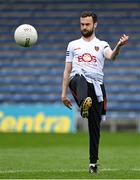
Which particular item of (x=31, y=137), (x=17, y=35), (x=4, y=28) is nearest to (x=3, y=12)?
→ (x=4, y=28)

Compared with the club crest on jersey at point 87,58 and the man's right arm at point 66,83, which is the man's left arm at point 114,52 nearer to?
the club crest on jersey at point 87,58

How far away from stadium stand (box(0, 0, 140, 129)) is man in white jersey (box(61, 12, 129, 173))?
1544 cm

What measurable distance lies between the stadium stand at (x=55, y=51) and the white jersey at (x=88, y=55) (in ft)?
51.0

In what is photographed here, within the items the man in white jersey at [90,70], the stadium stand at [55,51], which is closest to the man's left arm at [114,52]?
the man in white jersey at [90,70]

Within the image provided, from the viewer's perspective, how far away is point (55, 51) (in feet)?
87.8

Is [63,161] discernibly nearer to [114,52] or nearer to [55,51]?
[114,52]

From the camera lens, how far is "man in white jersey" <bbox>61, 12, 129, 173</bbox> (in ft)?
28.0

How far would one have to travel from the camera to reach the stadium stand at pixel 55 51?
83.4 feet

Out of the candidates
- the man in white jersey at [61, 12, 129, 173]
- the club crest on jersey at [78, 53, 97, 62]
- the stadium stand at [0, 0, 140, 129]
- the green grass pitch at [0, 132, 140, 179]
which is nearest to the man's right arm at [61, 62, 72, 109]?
the man in white jersey at [61, 12, 129, 173]

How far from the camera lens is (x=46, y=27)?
90.3ft

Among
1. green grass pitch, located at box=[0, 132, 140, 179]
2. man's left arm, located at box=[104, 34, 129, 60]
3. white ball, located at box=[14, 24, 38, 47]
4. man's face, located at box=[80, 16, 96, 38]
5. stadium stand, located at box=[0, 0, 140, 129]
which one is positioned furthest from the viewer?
stadium stand, located at box=[0, 0, 140, 129]

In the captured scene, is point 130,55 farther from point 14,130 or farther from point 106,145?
point 106,145

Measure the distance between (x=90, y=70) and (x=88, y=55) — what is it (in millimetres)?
187

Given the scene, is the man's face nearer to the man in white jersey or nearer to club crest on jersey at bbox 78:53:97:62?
the man in white jersey
